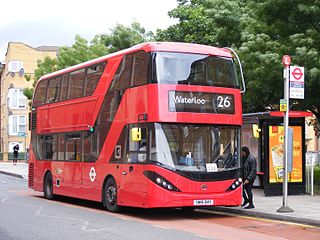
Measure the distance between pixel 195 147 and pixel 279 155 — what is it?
5160mm

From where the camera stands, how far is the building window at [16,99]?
225ft

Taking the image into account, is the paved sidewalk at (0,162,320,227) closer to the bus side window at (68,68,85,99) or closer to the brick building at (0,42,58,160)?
the bus side window at (68,68,85,99)

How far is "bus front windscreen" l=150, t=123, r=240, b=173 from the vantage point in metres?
13.2

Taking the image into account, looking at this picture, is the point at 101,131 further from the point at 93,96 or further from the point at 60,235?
the point at 60,235

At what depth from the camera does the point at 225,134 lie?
552 inches

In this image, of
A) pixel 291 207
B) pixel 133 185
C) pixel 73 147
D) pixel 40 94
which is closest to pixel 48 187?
pixel 73 147

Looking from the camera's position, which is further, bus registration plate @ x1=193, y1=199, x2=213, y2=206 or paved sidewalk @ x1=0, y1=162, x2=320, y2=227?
bus registration plate @ x1=193, y1=199, x2=213, y2=206

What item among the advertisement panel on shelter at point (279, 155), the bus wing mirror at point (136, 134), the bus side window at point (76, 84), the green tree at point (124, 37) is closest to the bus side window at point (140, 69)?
the bus wing mirror at point (136, 134)

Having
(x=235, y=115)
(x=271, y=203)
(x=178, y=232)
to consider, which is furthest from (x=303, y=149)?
(x=178, y=232)

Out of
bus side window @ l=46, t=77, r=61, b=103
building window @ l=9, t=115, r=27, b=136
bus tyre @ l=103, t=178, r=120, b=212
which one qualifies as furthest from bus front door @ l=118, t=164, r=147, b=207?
building window @ l=9, t=115, r=27, b=136

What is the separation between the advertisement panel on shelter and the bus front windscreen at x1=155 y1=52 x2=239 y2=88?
165 inches

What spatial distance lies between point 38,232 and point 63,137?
7.34 metres

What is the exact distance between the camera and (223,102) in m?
14.0

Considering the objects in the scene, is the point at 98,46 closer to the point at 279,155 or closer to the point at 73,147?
the point at 73,147
